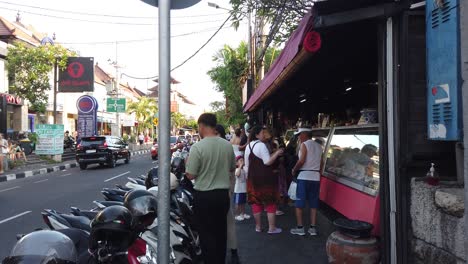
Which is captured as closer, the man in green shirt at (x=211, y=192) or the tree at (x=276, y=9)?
the man in green shirt at (x=211, y=192)

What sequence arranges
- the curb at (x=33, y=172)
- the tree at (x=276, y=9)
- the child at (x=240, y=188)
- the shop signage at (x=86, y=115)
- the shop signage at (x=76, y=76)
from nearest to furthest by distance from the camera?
the child at (x=240, y=188)
the tree at (x=276, y=9)
the curb at (x=33, y=172)
the shop signage at (x=86, y=115)
the shop signage at (x=76, y=76)

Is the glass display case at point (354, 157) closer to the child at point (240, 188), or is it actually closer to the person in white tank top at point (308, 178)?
the person in white tank top at point (308, 178)

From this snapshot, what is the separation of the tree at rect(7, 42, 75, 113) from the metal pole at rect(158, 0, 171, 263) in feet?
75.0

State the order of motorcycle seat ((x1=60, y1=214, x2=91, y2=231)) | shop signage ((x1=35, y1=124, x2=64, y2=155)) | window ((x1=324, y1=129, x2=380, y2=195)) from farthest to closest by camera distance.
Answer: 1. shop signage ((x1=35, y1=124, x2=64, y2=155))
2. window ((x1=324, y1=129, x2=380, y2=195))
3. motorcycle seat ((x1=60, y1=214, x2=91, y2=231))

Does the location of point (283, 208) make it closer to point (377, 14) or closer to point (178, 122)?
point (377, 14)

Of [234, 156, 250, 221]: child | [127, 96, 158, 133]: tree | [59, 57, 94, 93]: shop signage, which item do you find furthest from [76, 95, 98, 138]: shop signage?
[127, 96, 158, 133]: tree

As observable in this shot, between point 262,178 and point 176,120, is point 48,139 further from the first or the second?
point 176,120

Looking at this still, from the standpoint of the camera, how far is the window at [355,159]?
568 cm

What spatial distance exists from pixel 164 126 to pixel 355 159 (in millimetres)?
4621

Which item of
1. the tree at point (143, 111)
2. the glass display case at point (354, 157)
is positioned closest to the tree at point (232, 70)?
the glass display case at point (354, 157)

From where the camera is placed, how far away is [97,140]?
2062cm

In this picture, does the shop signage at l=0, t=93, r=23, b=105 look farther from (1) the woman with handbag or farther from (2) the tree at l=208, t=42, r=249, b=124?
(1) the woman with handbag

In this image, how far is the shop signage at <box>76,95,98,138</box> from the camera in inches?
982

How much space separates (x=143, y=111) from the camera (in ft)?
194
